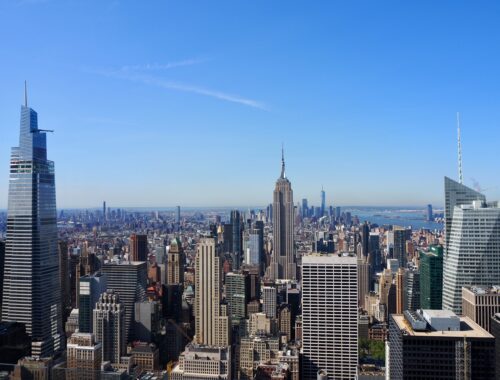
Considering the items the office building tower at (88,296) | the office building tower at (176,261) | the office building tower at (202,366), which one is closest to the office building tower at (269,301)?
the office building tower at (176,261)

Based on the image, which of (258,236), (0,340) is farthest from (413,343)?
(258,236)

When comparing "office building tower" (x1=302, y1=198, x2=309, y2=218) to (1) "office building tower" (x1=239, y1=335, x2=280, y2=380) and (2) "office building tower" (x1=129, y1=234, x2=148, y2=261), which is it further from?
(1) "office building tower" (x1=239, y1=335, x2=280, y2=380)

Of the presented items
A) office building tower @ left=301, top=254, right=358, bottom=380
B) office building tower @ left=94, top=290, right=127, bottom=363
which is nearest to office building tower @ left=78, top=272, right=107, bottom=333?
office building tower @ left=94, top=290, right=127, bottom=363

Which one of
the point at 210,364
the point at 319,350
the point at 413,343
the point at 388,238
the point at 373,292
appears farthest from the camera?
the point at 388,238

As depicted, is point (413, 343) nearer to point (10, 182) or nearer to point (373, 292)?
point (10, 182)

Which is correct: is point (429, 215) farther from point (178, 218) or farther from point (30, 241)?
point (30, 241)

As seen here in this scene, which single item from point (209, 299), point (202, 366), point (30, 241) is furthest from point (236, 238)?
point (202, 366)
